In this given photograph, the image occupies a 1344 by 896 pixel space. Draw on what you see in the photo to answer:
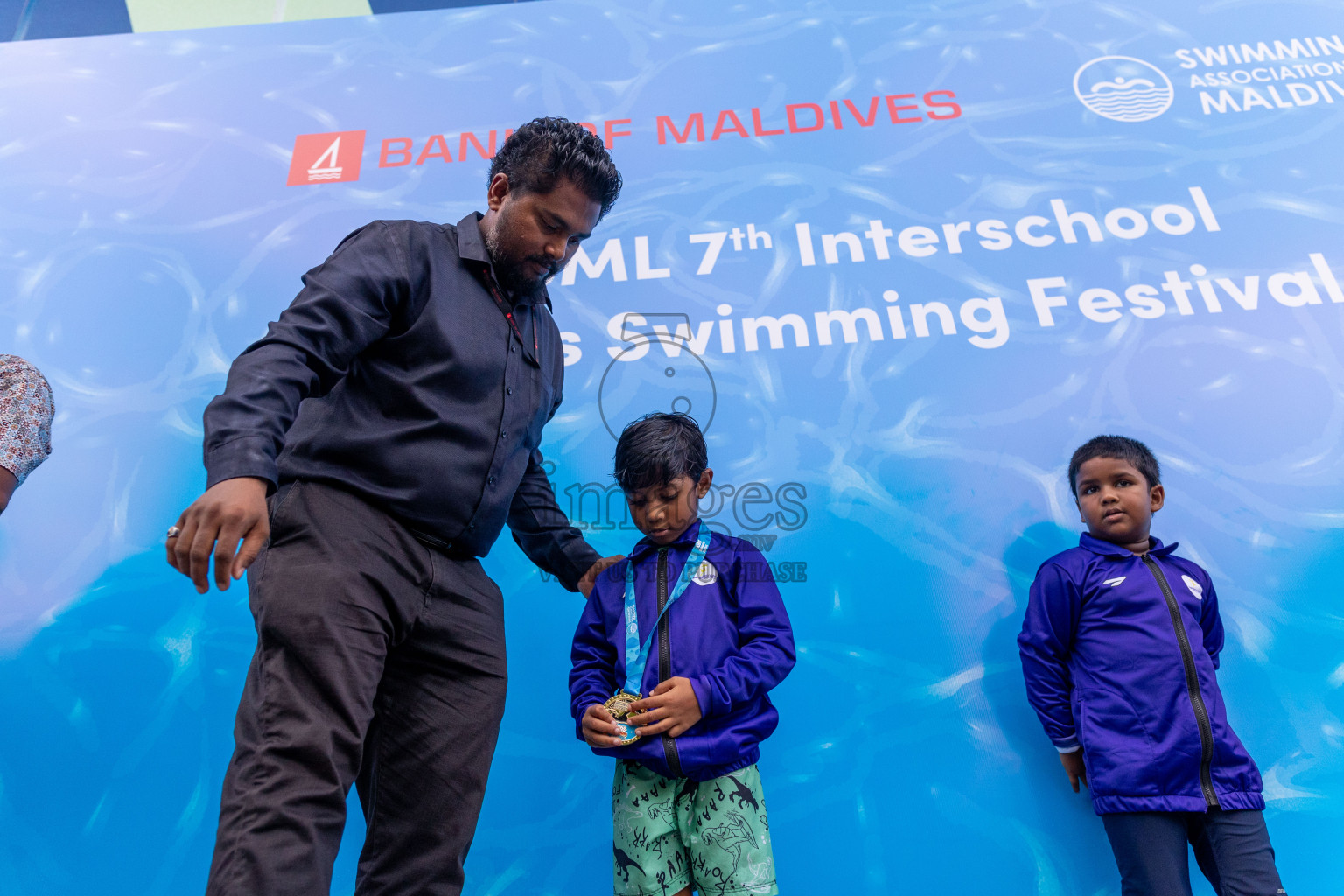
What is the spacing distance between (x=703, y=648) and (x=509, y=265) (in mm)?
729

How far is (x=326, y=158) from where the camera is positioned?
8.13 feet

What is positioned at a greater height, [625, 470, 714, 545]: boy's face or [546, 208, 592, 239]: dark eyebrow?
[546, 208, 592, 239]: dark eyebrow

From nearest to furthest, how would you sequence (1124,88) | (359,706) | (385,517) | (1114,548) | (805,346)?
1. (359,706)
2. (385,517)
3. (1114,548)
4. (805,346)
5. (1124,88)

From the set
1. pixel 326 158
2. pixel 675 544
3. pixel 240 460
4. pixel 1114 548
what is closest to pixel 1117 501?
pixel 1114 548

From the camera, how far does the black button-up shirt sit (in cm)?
117

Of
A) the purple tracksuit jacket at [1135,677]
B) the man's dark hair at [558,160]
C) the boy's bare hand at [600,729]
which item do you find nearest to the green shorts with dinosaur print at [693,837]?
the boy's bare hand at [600,729]

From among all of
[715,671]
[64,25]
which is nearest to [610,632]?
[715,671]

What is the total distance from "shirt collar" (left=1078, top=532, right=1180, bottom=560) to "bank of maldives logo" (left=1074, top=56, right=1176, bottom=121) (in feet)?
4.22

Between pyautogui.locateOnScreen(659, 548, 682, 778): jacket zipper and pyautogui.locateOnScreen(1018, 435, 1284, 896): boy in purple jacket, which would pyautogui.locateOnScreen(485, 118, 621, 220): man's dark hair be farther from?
pyautogui.locateOnScreen(1018, 435, 1284, 896): boy in purple jacket

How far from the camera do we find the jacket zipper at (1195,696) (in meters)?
1.53

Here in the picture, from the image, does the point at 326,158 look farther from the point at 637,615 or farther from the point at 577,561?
the point at 637,615

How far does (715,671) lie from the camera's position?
1464mm

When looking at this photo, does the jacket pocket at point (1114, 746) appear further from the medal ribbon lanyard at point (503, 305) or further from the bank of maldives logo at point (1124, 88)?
the bank of maldives logo at point (1124, 88)

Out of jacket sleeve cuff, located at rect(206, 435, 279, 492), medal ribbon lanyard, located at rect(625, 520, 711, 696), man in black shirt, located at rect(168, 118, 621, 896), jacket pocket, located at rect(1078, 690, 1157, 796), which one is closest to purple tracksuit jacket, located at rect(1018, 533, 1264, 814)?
jacket pocket, located at rect(1078, 690, 1157, 796)
